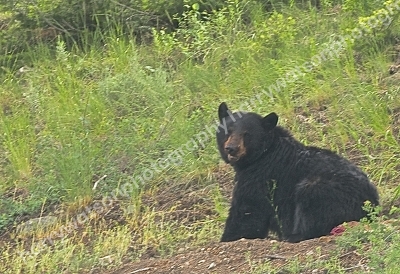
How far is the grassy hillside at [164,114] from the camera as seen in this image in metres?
8.27

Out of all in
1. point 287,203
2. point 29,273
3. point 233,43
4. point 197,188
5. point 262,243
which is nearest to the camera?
point 262,243

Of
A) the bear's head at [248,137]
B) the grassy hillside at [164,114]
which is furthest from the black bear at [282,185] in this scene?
the grassy hillside at [164,114]

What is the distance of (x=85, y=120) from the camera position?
10.3 metres

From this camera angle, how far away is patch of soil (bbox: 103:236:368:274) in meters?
5.46

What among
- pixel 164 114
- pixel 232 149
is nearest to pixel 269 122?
pixel 232 149

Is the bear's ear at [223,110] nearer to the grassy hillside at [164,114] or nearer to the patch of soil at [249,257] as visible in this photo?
the grassy hillside at [164,114]

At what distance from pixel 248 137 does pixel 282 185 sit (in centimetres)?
57

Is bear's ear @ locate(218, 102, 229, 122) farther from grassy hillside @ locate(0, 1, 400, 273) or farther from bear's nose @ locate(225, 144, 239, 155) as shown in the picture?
grassy hillside @ locate(0, 1, 400, 273)

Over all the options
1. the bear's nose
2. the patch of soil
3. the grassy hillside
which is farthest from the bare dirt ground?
the grassy hillside

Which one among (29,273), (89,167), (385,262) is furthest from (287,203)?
(89,167)

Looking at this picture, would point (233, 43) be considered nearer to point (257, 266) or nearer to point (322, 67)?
point (322, 67)

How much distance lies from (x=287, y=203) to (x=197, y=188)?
7.40ft

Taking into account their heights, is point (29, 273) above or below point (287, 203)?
below

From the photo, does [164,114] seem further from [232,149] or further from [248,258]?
[248,258]
